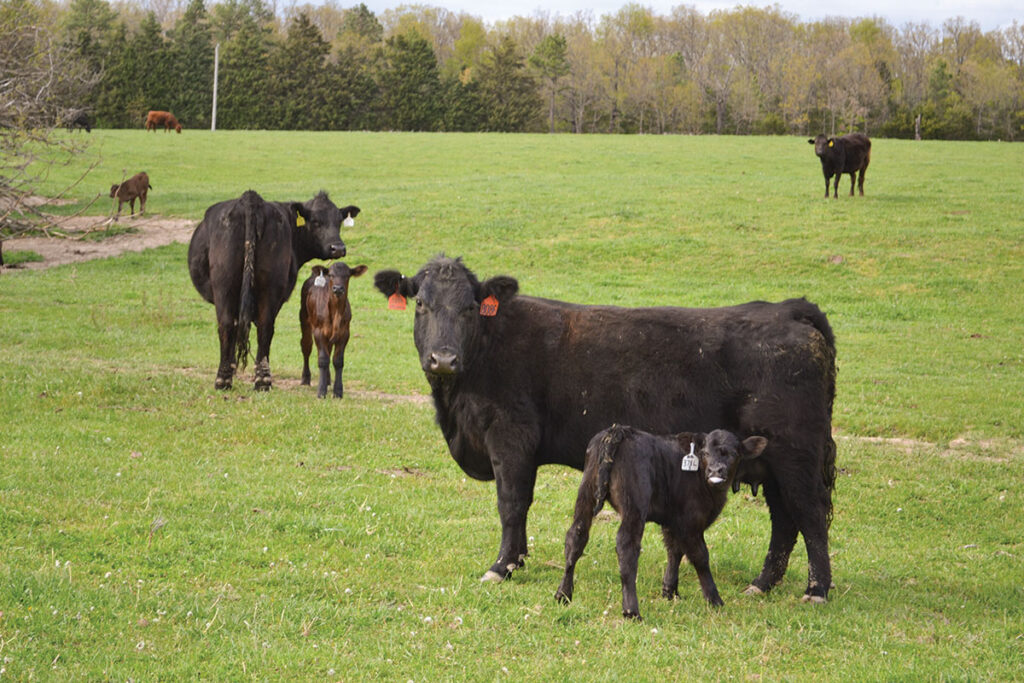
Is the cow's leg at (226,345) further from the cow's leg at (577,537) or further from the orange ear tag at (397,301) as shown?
the cow's leg at (577,537)

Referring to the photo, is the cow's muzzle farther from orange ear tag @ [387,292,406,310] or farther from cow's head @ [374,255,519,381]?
orange ear tag @ [387,292,406,310]

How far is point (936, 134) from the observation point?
284 ft

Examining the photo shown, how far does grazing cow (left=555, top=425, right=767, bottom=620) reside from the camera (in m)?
6.94

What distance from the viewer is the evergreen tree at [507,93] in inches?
3885

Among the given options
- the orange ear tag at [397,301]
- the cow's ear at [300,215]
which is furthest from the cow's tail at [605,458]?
the cow's ear at [300,215]

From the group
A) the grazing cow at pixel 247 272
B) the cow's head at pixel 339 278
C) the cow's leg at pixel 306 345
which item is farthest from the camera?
the cow's leg at pixel 306 345

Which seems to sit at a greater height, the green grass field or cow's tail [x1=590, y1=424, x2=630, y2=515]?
cow's tail [x1=590, y1=424, x2=630, y2=515]

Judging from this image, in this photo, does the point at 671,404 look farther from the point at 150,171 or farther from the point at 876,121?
the point at 876,121

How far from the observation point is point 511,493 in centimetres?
789

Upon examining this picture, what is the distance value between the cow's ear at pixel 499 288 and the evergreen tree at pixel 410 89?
90406 millimetres

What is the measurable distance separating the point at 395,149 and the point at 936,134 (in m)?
50.8

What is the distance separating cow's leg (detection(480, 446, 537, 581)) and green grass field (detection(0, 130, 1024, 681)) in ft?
0.75

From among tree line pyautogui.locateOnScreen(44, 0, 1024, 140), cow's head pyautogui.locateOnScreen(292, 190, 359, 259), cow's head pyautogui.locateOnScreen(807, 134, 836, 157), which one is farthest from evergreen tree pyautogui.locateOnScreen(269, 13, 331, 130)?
cow's head pyautogui.locateOnScreen(292, 190, 359, 259)

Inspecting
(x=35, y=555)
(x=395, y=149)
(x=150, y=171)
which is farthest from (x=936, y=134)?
(x=35, y=555)
